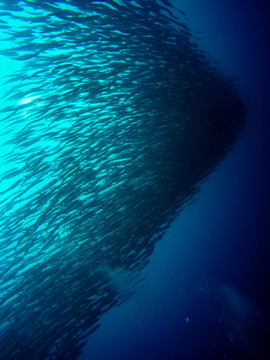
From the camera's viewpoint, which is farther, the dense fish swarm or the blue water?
the blue water

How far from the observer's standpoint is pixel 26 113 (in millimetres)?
5281

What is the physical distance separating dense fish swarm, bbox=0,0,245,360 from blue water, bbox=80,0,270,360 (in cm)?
242

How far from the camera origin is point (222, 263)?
40875 mm

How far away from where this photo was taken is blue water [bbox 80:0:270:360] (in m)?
10.5

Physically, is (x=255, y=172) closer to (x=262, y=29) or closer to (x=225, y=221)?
(x=225, y=221)

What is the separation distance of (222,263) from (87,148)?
41248 mm

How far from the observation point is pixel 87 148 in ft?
20.7

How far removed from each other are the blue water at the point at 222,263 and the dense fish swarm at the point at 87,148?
2424 mm

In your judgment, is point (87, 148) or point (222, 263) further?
point (222, 263)

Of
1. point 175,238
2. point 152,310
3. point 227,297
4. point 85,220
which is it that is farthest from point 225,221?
point 85,220

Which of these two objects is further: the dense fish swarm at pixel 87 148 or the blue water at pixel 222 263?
the blue water at pixel 222 263

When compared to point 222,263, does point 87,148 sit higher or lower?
higher

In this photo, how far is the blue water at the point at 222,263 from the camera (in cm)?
1052

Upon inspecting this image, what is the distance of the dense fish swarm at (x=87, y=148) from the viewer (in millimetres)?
5070
